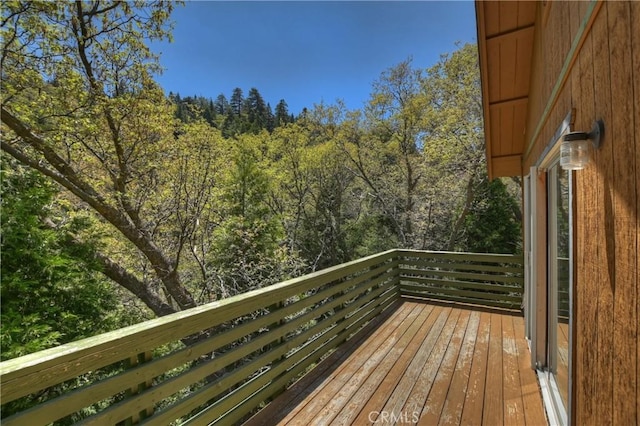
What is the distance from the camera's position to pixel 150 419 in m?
1.51

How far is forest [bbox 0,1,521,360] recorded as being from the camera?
14.9 feet

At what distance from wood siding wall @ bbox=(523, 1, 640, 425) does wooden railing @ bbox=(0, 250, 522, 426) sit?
178 centimetres

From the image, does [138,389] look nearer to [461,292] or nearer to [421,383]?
[421,383]

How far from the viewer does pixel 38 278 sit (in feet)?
14.9

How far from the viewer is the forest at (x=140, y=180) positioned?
14.9ft

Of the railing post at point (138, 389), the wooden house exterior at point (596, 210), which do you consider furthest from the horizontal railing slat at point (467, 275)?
the railing post at point (138, 389)

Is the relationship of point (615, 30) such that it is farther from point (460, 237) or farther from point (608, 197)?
point (460, 237)

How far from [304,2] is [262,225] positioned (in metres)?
6.33

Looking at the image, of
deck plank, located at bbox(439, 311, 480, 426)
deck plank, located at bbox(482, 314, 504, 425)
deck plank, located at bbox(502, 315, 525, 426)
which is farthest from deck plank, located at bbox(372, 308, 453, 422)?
deck plank, located at bbox(502, 315, 525, 426)

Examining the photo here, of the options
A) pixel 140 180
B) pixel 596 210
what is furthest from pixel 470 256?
pixel 140 180

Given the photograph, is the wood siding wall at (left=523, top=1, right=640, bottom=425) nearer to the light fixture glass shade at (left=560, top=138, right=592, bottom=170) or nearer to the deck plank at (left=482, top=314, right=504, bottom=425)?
the light fixture glass shade at (left=560, top=138, right=592, bottom=170)

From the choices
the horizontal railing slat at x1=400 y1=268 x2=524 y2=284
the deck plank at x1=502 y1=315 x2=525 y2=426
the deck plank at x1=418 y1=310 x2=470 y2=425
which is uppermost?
the horizontal railing slat at x1=400 y1=268 x2=524 y2=284

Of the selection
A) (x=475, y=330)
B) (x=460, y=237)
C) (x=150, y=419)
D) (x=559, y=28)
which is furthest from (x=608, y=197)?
(x=460, y=237)

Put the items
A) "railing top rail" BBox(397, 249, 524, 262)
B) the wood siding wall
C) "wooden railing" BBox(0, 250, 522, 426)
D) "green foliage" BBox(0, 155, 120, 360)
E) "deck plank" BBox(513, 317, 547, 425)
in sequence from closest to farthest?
the wood siding wall, "wooden railing" BBox(0, 250, 522, 426), "deck plank" BBox(513, 317, 547, 425), "green foliage" BBox(0, 155, 120, 360), "railing top rail" BBox(397, 249, 524, 262)
